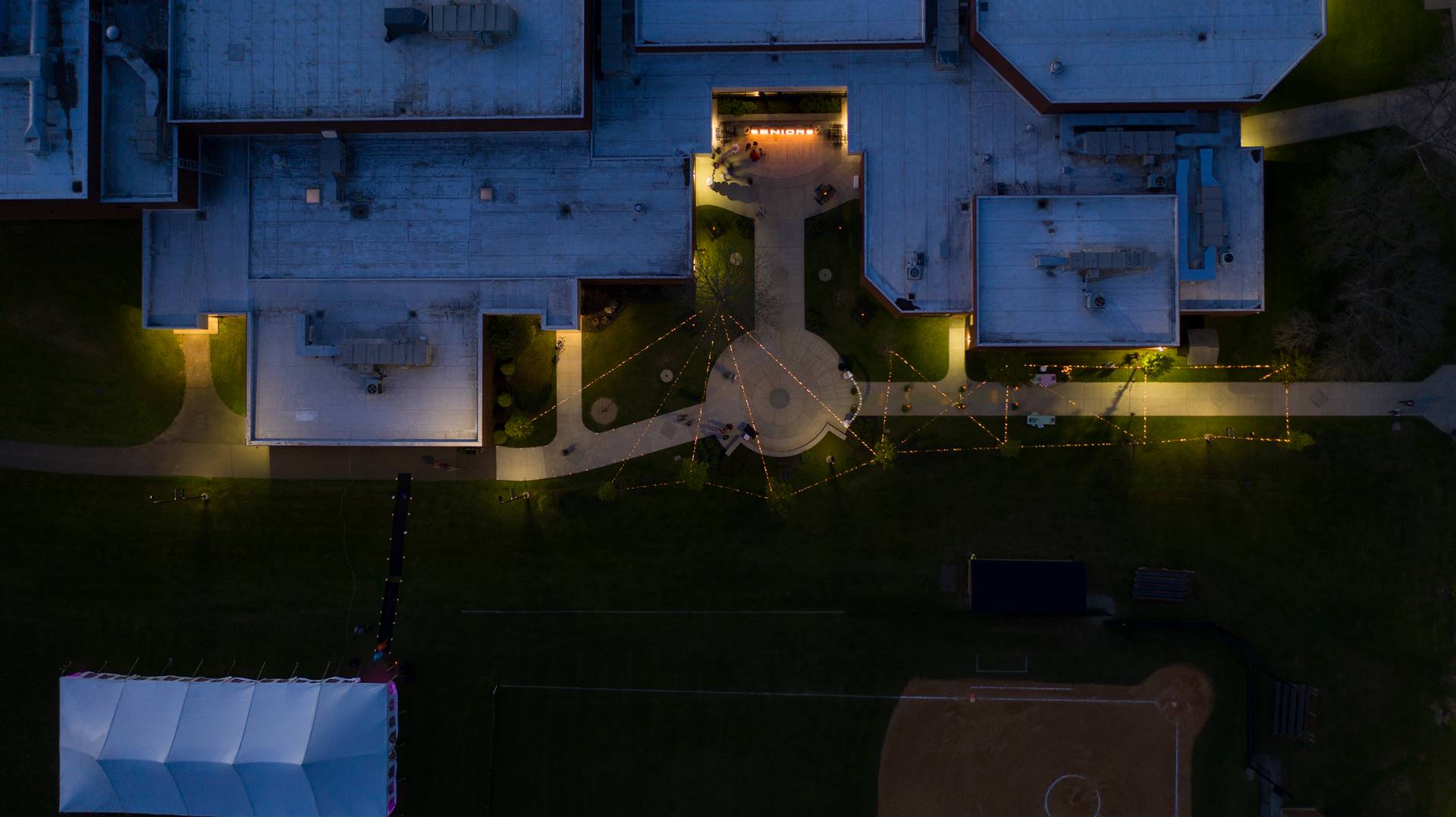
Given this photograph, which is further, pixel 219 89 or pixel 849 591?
pixel 849 591

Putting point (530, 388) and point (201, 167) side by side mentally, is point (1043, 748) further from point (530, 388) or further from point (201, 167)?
point (201, 167)

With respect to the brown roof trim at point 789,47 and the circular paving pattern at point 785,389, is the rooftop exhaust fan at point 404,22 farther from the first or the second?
the circular paving pattern at point 785,389

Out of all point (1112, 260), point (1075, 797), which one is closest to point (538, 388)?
point (1112, 260)

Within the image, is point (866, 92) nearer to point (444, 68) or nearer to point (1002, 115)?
point (1002, 115)

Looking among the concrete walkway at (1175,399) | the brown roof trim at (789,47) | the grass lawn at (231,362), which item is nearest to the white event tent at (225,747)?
the grass lawn at (231,362)

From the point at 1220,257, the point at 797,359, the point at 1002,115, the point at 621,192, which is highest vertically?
the point at 1002,115

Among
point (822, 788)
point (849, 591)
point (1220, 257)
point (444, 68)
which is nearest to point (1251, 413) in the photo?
point (1220, 257)
